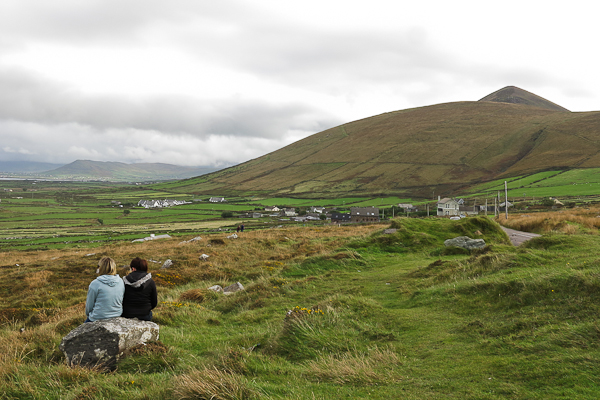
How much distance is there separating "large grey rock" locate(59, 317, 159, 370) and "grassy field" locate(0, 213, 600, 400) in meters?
0.31

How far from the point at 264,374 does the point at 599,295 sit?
8.10 metres

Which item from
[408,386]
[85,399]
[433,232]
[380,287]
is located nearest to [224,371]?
[85,399]

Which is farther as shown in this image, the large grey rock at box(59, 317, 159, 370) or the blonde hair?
the blonde hair

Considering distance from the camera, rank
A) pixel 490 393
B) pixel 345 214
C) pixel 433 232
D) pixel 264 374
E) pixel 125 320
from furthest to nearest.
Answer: pixel 345 214
pixel 433 232
pixel 125 320
pixel 264 374
pixel 490 393

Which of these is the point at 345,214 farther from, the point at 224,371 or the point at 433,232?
the point at 224,371

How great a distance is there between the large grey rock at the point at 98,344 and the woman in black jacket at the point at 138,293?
3.08 ft

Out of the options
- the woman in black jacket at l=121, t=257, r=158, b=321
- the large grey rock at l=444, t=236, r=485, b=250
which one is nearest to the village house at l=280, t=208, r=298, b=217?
the large grey rock at l=444, t=236, r=485, b=250

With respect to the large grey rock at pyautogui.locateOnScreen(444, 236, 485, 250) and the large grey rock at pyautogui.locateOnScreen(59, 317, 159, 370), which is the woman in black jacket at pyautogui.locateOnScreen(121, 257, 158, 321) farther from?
the large grey rock at pyautogui.locateOnScreen(444, 236, 485, 250)

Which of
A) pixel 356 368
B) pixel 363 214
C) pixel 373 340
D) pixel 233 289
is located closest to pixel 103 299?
pixel 356 368

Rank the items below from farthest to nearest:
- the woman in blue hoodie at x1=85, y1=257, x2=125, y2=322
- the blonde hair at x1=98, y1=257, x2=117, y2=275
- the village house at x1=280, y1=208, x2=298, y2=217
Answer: the village house at x1=280, y1=208, x2=298, y2=217
the blonde hair at x1=98, y1=257, x2=117, y2=275
the woman in blue hoodie at x1=85, y1=257, x2=125, y2=322

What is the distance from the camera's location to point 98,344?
8.12m

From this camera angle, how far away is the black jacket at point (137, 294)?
950 cm

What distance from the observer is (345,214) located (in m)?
127

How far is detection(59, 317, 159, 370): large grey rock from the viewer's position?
26.3 ft
